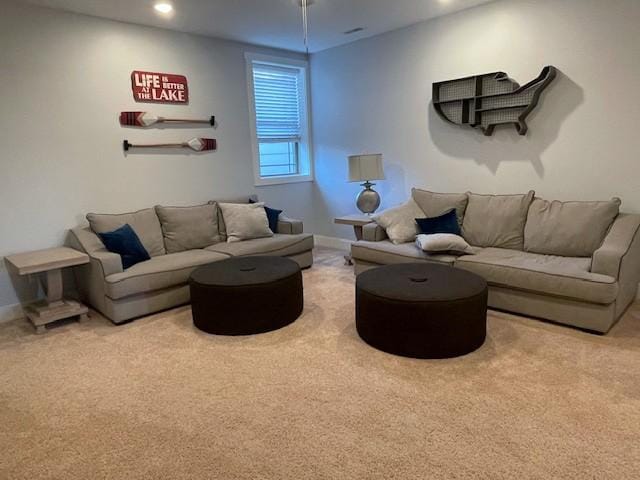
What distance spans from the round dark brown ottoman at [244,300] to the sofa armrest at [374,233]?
1.16m

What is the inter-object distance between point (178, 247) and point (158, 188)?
2.37 ft

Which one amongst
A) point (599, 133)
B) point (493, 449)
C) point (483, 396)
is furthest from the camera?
point (599, 133)

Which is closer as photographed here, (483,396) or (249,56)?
(483,396)

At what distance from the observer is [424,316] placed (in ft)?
8.63

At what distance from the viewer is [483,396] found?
2.27 metres

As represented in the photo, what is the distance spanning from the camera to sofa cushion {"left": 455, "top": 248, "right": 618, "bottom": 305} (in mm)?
2844

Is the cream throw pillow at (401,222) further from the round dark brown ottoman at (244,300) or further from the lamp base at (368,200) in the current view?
the round dark brown ottoman at (244,300)

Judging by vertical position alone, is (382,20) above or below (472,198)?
above

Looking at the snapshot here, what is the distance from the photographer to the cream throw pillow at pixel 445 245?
3.58 meters

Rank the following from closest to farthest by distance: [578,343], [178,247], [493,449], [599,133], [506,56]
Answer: [493,449], [578,343], [599,133], [506,56], [178,247]

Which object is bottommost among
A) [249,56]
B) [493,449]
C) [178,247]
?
[493,449]

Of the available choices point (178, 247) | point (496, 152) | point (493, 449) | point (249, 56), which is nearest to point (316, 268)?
point (178, 247)

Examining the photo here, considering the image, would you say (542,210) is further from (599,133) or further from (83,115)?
(83,115)

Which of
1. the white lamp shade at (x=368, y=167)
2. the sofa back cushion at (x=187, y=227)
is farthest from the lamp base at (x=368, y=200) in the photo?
the sofa back cushion at (x=187, y=227)
